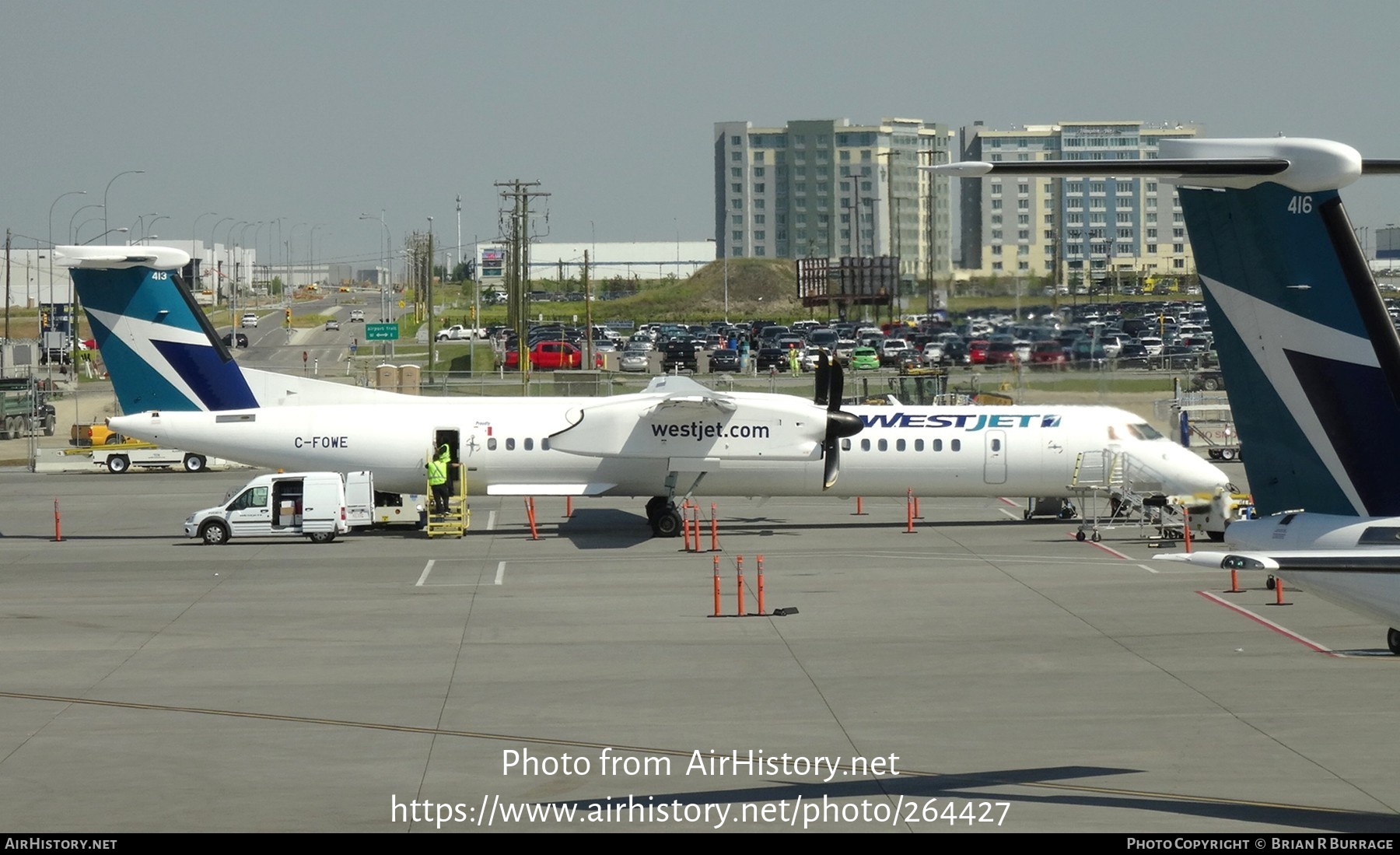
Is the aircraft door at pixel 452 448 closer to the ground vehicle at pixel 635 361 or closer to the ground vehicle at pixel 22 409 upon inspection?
the ground vehicle at pixel 22 409

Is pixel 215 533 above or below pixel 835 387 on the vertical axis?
below

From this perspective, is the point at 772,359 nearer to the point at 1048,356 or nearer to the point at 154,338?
the point at 154,338

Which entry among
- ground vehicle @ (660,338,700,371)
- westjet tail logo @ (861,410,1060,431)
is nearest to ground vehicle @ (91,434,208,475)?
westjet tail logo @ (861,410,1060,431)

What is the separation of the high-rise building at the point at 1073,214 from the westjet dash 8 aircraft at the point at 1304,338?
983mm

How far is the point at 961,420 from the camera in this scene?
1147 inches

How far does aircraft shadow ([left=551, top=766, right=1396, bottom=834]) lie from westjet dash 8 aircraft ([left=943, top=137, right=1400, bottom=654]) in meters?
1.83

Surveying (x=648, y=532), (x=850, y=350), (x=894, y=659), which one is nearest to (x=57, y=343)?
(x=850, y=350)

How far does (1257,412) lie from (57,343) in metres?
74.5

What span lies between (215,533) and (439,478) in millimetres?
4804

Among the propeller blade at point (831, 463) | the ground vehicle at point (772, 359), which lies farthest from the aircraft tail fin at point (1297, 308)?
the ground vehicle at point (772, 359)

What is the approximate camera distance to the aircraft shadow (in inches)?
419

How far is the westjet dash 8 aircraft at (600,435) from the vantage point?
28.2 metres

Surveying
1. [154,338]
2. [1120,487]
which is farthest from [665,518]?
[154,338]
